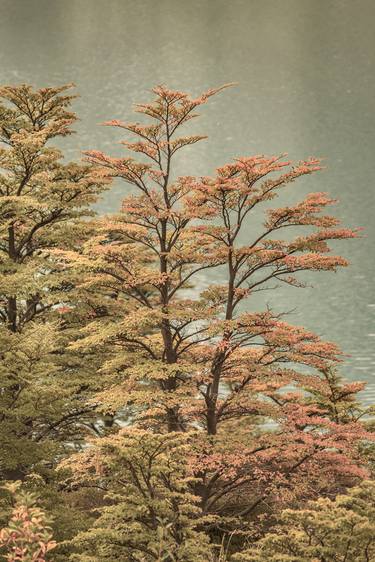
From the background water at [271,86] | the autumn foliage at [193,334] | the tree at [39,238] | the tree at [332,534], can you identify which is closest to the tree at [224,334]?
the autumn foliage at [193,334]

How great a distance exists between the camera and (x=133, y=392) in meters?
14.0

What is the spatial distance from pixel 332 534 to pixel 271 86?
12422 cm

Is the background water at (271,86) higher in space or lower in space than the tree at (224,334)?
higher

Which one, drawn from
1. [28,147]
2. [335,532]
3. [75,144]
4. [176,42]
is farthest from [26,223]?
[176,42]

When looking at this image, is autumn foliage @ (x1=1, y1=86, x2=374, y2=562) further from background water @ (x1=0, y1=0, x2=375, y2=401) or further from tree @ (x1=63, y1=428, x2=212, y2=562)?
background water @ (x1=0, y1=0, x2=375, y2=401)

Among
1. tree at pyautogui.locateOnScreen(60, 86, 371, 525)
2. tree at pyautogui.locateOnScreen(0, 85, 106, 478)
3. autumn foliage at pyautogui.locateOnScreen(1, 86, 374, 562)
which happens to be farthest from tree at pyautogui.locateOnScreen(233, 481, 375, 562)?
tree at pyautogui.locateOnScreen(0, 85, 106, 478)

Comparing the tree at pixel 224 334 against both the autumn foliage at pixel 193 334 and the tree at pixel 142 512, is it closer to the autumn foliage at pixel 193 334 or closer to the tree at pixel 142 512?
the autumn foliage at pixel 193 334

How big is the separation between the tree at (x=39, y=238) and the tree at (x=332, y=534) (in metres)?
6.12

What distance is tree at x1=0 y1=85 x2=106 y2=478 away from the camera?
1424cm

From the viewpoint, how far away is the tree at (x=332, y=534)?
25.8 feet

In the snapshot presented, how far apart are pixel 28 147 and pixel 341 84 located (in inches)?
4128

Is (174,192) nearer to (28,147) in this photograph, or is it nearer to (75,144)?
(28,147)

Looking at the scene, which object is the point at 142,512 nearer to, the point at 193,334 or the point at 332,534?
the point at 332,534

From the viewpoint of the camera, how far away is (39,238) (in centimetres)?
1825
